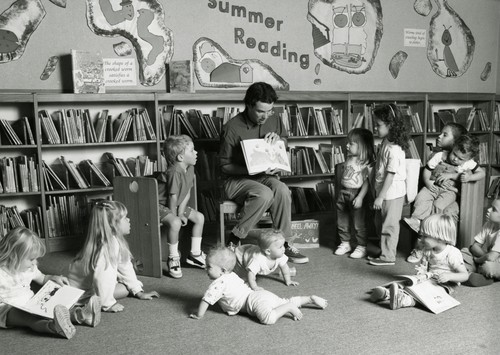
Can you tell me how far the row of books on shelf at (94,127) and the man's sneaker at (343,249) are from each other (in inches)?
73.9

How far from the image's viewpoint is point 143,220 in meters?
3.54

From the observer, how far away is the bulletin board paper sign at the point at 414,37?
591 centimetres

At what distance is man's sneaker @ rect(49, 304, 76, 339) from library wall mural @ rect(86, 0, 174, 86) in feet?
8.66

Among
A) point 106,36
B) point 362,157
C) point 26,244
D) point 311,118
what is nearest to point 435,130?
point 311,118

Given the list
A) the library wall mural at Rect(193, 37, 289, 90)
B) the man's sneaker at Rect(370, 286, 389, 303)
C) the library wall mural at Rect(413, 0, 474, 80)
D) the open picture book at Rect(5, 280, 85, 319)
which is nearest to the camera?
the open picture book at Rect(5, 280, 85, 319)

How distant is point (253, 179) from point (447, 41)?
356cm

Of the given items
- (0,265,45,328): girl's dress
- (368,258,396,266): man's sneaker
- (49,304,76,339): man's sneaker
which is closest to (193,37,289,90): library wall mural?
(368,258,396,266): man's sneaker

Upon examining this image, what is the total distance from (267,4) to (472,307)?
11.5ft

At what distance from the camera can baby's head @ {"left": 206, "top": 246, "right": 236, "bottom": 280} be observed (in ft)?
9.06

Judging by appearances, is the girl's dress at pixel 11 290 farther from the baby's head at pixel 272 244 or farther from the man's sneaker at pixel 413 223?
the man's sneaker at pixel 413 223

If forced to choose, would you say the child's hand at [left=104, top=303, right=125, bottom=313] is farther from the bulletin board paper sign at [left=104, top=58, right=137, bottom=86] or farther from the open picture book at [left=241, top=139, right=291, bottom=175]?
the bulletin board paper sign at [left=104, top=58, right=137, bottom=86]

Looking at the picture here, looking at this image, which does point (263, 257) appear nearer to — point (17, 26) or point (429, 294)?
point (429, 294)

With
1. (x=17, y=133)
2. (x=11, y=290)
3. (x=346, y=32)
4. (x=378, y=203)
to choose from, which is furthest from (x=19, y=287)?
(x=346, y=32)

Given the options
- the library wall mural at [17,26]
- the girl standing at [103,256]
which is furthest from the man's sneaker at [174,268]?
the library wall mural at [17,26]
